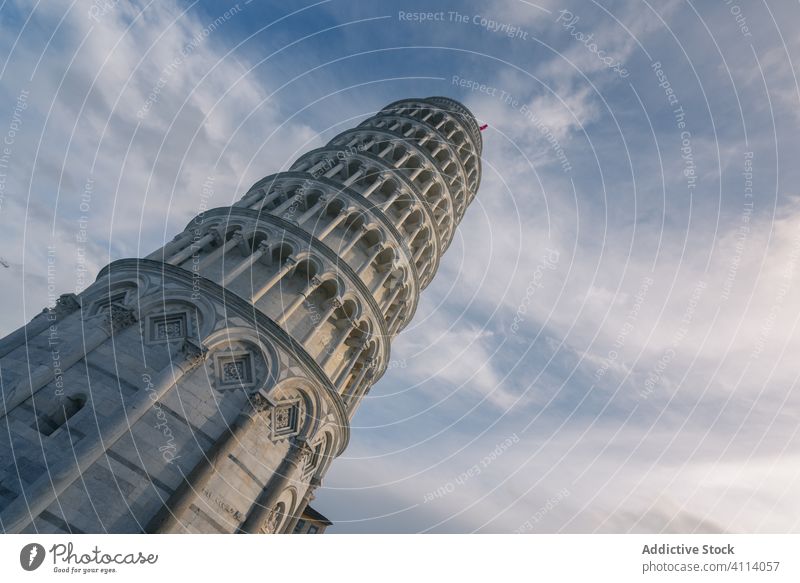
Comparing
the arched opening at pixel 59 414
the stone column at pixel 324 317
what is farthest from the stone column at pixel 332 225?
the arched opening at pixel 59 414

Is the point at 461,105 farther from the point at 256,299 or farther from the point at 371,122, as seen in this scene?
the point at 256,299

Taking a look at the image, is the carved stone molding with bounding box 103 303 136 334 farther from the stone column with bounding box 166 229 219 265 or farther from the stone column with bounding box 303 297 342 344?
the stone column with bounding box 303 297 342 344

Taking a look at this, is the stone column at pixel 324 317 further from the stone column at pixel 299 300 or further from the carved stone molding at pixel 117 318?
the carved stone molding at pixel 117 318

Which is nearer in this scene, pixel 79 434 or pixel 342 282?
pixel 79 434

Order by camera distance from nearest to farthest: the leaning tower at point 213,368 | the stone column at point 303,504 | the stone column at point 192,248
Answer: the leaning tower at point 213,368 < the stone column at point 303,504 < the stone column at point 192,248

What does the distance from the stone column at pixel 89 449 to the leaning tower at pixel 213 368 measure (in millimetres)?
35

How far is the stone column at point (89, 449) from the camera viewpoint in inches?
405

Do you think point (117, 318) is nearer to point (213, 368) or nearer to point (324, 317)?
point (213, 368)

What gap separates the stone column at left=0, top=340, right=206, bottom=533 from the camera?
10.3m

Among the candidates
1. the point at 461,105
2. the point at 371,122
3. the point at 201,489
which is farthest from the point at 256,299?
the point at 461,105

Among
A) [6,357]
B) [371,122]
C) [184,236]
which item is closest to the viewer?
[6,357]

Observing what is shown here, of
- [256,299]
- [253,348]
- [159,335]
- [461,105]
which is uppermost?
[461,105]

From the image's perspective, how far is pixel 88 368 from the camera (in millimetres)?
14125

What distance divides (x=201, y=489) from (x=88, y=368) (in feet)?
16.7
